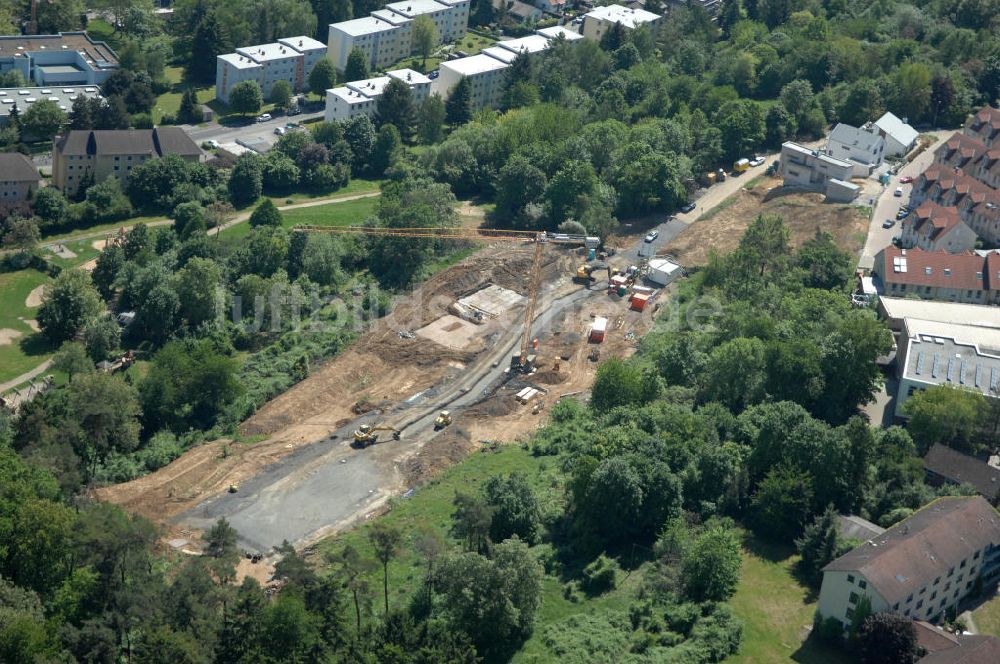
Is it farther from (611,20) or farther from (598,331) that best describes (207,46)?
(598,331)

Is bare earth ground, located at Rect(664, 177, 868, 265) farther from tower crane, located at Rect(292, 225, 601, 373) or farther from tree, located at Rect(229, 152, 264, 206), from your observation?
tree, located at Rect(229, 152, 264, 206)

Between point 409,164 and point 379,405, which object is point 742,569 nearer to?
point 379,405

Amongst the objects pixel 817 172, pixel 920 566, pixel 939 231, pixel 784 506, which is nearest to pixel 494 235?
pixel 817 172

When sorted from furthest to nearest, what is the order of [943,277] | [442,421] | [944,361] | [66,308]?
[66,308] → [943,277] → [442,421] → [944,361]

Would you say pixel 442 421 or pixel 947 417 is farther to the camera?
pixel 442 421

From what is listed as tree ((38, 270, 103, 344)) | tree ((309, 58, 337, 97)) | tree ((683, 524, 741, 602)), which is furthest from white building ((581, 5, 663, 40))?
tree ((683, 524, 741, 602))

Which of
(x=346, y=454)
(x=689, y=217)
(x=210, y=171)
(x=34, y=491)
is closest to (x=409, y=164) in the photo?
(x=210, y=171)

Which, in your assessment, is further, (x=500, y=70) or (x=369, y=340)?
(x=500, y=70)
